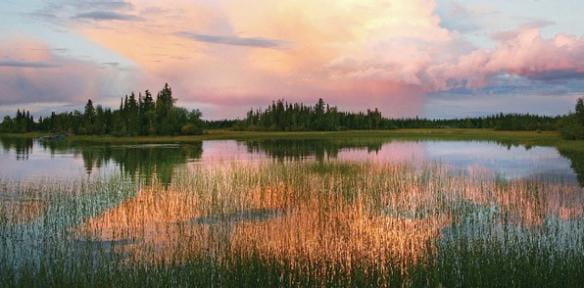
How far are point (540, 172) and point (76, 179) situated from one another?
3844 cm

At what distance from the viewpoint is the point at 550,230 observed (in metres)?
21.0

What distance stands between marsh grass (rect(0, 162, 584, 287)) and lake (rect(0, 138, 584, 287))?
79 mm

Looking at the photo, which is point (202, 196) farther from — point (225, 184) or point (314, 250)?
point (314, 250)

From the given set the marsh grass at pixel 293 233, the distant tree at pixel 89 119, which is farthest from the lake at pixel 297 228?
the distant tree at pixel 89 119

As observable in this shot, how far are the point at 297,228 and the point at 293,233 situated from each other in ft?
3.13

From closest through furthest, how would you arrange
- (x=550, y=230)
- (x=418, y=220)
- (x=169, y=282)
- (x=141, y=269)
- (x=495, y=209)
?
(x=169, y=282) → (x=141, y=269) → (x=550, y=230) → (x=418, y=220) → (x=495, y=209)

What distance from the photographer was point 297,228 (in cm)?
2156

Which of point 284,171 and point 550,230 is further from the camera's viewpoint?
point 284,171

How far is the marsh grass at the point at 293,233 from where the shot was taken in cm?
1462

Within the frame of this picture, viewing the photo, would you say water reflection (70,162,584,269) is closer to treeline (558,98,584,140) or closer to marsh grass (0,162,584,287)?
marsh grass (0,162,584,287)

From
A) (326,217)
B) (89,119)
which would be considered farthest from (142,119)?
(326,217)

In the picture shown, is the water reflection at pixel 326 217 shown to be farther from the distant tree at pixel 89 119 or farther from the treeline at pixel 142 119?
the distant tree at pixel 89 119

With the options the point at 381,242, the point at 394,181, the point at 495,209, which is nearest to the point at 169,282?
the point at 381,242

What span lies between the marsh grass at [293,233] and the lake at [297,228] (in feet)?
0.26
